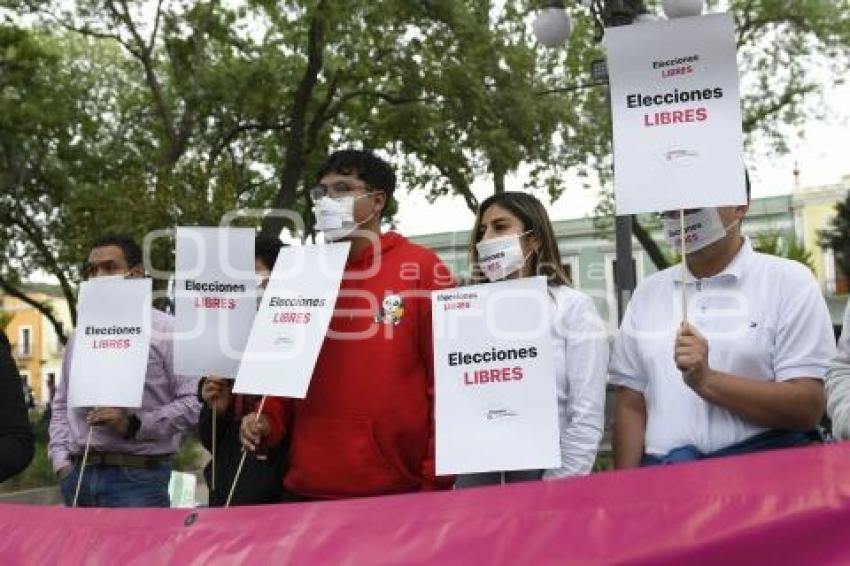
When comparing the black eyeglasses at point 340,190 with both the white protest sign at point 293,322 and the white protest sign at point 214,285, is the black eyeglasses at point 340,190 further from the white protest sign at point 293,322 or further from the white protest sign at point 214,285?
the white protest sign at point 214,285

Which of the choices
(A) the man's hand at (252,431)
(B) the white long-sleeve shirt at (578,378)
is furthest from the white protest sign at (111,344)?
(B) the white long-sleeve shirt at (578,378)

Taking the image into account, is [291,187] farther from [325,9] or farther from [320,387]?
[320,387]

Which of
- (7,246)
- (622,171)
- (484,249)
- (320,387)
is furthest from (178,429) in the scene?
(7,246)

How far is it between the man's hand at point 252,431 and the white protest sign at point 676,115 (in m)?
1.29

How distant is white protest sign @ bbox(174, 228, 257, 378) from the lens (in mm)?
3609

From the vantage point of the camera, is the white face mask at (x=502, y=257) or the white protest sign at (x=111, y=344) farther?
the white protest sign at (x=111, y=344)

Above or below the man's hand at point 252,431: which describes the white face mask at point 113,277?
above

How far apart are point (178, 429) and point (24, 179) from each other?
15.4 meters

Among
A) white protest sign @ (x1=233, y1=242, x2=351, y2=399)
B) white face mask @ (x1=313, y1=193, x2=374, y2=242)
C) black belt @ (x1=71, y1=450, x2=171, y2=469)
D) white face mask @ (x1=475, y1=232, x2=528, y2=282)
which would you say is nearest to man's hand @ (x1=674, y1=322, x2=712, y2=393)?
white face mask @ (x1=475, y1=232, x2=528, y2=282)

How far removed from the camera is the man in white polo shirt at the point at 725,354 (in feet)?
8.45

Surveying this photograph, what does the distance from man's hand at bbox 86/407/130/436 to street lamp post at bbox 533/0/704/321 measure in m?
4.46

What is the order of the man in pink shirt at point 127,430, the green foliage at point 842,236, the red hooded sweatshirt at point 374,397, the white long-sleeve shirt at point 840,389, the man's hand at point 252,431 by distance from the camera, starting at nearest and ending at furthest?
the white long-sleeve shirt at point 840,389 → the red hooded sweatshirt at point 374,397 → the man's hand at point 252,431 → the man in pink shirt at point 127,430 → the green foliage at point 842,236

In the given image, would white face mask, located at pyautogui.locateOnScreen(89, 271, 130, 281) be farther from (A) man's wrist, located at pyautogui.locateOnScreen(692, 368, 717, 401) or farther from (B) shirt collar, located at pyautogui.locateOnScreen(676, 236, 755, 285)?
(A) man's wrist, located at pyautogui.locateOnScreen(692, 368, 717, 401)

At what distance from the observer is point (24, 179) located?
60.1 ft
